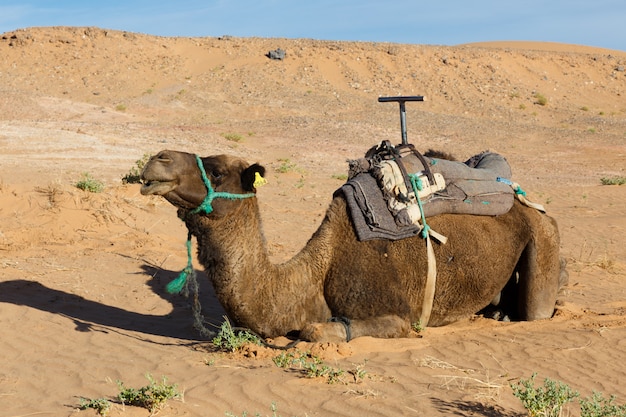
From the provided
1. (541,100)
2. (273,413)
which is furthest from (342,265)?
(541,100)

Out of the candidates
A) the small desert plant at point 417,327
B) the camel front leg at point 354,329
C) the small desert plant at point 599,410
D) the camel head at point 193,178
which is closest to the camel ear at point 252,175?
the camel head at point 193,178

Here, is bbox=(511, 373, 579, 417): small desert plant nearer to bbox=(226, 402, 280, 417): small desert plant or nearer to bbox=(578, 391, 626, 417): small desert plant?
bbox=(578, 391, 626, 417): small desert plant

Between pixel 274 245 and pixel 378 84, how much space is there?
43.4 m

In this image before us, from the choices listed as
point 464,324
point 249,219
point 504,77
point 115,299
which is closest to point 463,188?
point 464,324

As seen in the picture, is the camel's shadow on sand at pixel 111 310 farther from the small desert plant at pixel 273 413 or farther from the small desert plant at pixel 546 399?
the small desert plant at pixel 546 399

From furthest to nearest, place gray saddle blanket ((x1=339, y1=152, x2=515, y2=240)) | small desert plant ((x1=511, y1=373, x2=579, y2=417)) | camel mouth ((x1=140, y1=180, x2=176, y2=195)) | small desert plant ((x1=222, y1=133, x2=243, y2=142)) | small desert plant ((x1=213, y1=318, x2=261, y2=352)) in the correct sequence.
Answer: small desert plant ((x1=222, y1=133, x2=243, y2=142)) → gray saddle blanket ((x1=339, y1=152, x2=515, y2=240)) → small desert plant ((x1=213, y1=318, x2=261, y2=352)) → camel mouth ((x1=140, y1=180, x2=176, y2=195)) → small desert plant ((x1=511, y1=373, x2=579, y2=417))

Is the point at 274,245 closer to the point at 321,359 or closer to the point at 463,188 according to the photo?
the point at 463,188

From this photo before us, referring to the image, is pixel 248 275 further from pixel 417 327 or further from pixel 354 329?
pixel 417 327

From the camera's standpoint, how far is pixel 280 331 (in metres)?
6.13

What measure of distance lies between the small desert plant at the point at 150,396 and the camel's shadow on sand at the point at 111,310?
6.65 feet

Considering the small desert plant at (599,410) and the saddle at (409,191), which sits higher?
the saddle at (409,191)

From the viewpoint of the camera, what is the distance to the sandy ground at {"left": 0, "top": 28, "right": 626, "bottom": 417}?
5.23 metres

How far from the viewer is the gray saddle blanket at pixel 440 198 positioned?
255 inches

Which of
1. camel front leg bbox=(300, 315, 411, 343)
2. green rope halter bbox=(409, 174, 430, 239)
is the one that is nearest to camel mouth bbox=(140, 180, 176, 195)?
camel front leg bbox=(300, 315, 411, 343)
